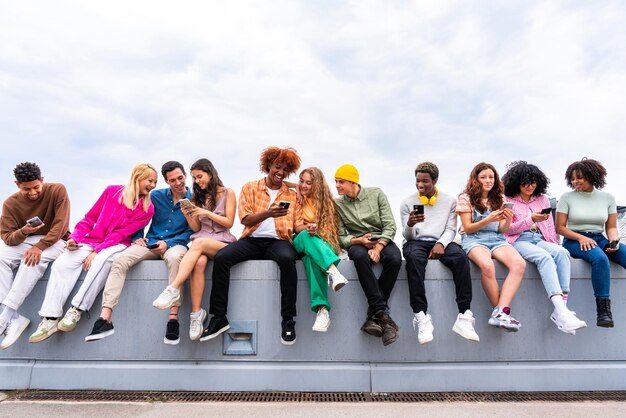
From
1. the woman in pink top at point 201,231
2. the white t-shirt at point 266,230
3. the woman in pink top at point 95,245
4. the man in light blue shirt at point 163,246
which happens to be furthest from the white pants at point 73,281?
the white t-shirt at point 266,230

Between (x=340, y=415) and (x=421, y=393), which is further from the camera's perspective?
(x=421, y=393)

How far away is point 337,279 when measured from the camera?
3.71 meters

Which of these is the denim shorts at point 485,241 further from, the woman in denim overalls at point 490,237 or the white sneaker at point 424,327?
the white sneaker at point 424,327

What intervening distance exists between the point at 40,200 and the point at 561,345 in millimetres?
5647

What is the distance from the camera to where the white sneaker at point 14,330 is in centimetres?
392

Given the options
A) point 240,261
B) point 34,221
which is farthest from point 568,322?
point 34,221

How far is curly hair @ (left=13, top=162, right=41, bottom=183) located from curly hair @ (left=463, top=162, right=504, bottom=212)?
4646 mm

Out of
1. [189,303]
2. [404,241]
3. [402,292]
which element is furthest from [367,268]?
[189,303]

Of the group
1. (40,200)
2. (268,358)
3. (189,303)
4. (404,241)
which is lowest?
(268,358)

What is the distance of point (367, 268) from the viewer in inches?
152

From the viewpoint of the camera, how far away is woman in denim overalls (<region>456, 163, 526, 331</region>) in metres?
3.89

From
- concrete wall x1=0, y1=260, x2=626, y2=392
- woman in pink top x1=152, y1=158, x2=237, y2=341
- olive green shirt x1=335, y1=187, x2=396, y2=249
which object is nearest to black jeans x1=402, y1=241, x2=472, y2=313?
concrete wall x1=0, y1=260, x2=626, y2=392

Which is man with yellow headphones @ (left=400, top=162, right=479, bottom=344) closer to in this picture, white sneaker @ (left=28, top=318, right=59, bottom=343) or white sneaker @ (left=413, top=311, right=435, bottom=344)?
white sneaker @ (left=413, top=311, right=435, bottom=344)

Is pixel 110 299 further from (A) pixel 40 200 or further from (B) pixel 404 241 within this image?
(B) pixel 404 241
